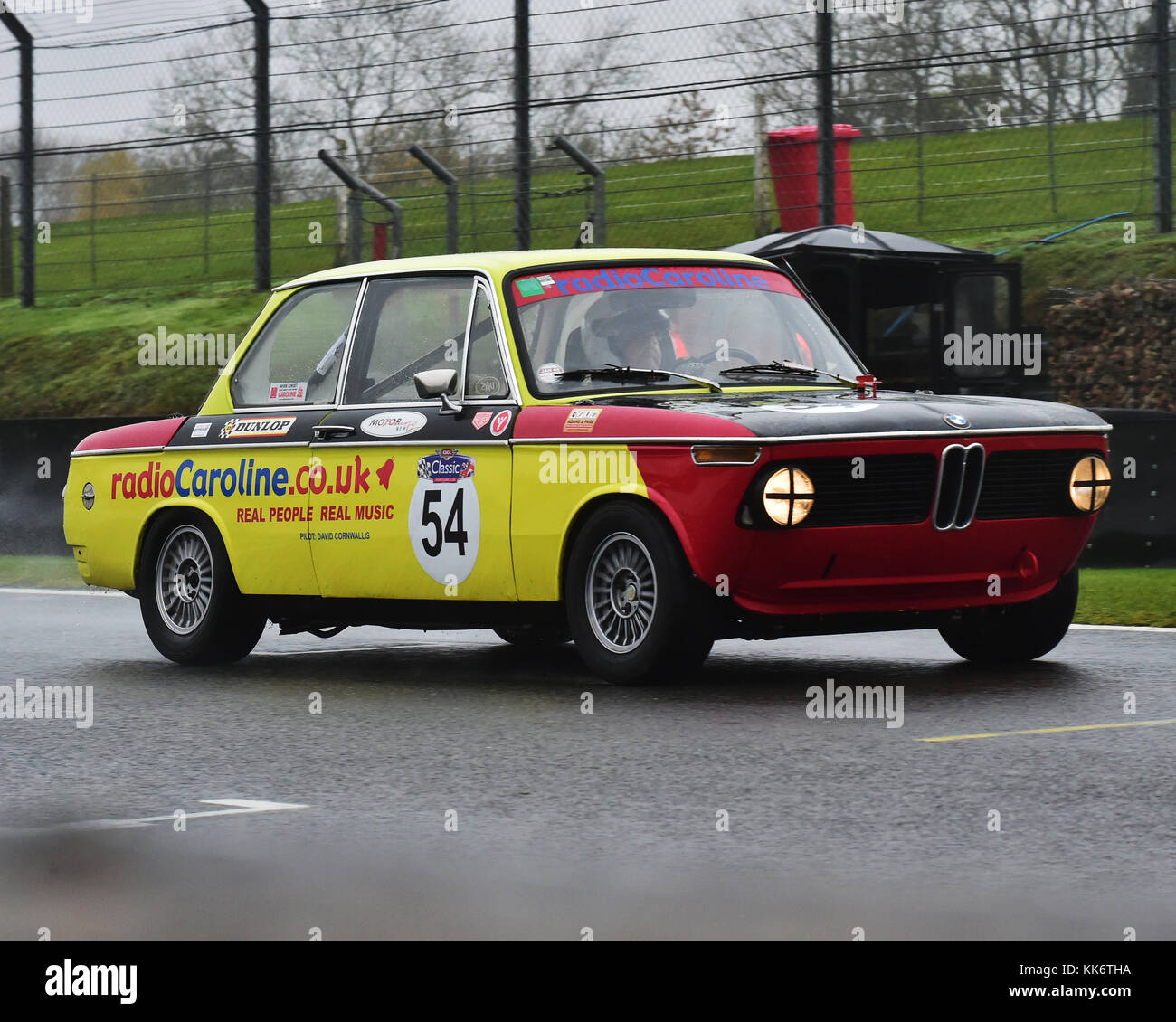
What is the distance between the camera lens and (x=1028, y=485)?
9.38 metres

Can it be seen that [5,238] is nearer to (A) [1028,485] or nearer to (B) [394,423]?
(B) [394,423]

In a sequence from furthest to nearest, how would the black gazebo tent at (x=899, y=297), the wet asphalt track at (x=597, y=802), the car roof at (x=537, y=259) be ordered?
1. the black gazebo tent at (x=899, y=297)
2. the car roof at (x=537, y=259)
3. the wet asphalt track at (x=597, y=802)

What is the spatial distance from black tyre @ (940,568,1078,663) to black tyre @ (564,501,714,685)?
1.43 m

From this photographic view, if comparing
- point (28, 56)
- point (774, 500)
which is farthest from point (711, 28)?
point (774, 500)

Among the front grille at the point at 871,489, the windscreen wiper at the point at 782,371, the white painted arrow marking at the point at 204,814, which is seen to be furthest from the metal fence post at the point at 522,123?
the white painted arrow marking at the point at 204,814

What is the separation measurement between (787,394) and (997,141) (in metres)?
14.7

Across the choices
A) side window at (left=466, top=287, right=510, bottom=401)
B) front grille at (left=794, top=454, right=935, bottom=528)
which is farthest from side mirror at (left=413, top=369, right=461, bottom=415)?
front grille at (left=794, top=454, right=935, bottom=528)

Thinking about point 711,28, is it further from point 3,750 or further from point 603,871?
point 603,871

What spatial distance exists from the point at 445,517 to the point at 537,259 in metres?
1.32

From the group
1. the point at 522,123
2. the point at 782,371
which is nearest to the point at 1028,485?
the point at 782,371

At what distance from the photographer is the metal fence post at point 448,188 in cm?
2075

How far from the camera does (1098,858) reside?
5.78 m

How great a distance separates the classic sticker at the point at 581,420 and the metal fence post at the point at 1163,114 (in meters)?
10.9

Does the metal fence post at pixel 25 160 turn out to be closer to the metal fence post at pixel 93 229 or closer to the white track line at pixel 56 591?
the metal fence post at pixel 93 229
